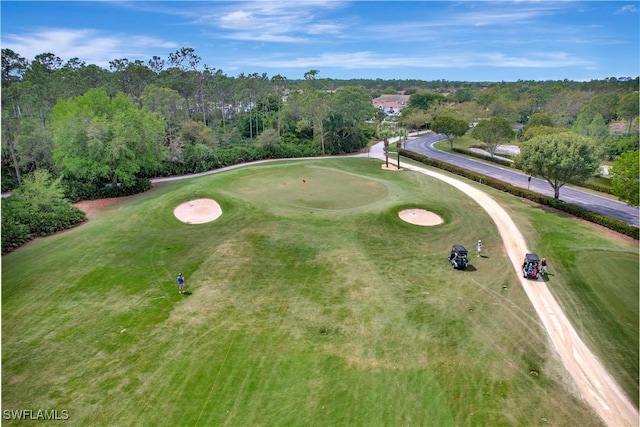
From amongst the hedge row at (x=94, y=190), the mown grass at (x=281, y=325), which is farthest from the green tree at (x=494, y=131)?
the hedge row at (x=94, y=190)

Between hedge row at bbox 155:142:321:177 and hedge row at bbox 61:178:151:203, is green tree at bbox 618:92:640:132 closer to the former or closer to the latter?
hedge row at bbox 155:142:321:177

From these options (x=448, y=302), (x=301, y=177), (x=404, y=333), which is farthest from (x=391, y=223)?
(x=301, y=177)

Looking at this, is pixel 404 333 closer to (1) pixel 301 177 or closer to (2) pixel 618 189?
→ (2) pixel 618 189

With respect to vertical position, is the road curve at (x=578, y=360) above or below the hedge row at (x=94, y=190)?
below

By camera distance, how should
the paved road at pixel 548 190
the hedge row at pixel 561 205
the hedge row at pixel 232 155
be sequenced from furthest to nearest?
the hedge row at pixel 232 155 < the paved road at pixel 548 190 < the hedge row at pixel 561 205

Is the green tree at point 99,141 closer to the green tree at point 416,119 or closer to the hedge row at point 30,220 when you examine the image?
the hedge row at point 30,220

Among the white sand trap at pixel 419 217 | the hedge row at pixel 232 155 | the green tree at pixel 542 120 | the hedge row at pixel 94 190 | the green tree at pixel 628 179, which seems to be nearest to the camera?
the green tree at pixel 628 179

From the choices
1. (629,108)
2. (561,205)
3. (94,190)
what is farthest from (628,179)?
(629,108)

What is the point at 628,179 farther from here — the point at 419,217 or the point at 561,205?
the point at 419,217
